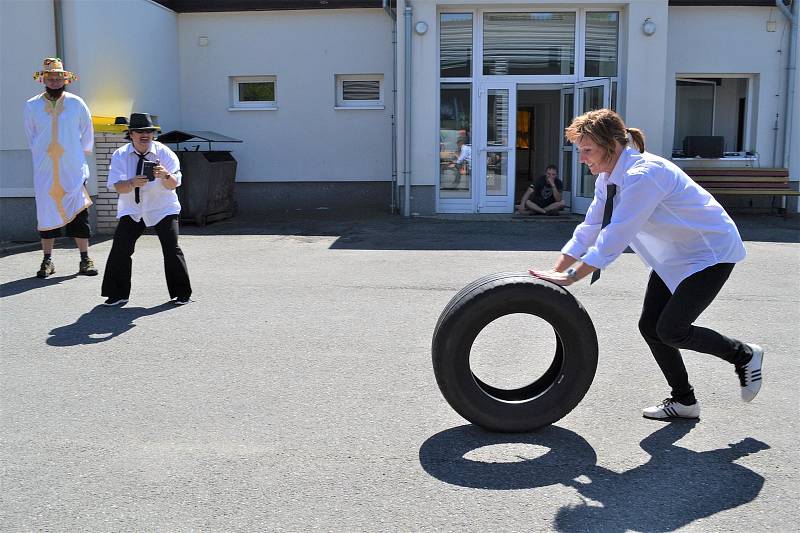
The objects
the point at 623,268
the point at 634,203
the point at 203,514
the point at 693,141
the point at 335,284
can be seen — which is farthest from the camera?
the point at 693,141

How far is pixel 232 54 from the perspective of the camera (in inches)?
660

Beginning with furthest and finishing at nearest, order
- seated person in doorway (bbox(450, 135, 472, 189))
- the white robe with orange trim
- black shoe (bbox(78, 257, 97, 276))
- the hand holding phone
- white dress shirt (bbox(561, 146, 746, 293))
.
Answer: seated person in doorway (bbox(450, 135, 472, 189)), black shoe (bbox(78, 257, 97, 276)), the white robe with orange trim, the hand holding phone, white dress shirt (bbox(561, 146, 746, 293))

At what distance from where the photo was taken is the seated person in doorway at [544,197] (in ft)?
48.8

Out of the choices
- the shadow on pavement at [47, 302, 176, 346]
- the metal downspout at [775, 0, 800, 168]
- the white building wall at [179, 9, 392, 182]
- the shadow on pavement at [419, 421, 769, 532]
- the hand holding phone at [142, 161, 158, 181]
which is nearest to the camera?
the shadow on pavement at [419, 421, 769, 532]

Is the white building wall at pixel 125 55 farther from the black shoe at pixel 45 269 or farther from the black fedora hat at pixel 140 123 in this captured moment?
the black fedora hat at pixel 140 123

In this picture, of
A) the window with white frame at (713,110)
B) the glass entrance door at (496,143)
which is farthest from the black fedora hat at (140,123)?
the window with white frame at (713,110)

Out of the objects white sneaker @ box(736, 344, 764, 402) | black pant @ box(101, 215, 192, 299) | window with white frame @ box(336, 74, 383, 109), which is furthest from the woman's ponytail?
window with white frame @ box(336, 74, 383, 109)

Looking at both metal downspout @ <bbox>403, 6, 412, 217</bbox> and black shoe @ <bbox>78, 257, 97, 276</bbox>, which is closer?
black shoe @ <bbox>78, 257, 97, 276</bbox>

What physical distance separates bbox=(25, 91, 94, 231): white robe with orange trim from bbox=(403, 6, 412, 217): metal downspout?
665 cm

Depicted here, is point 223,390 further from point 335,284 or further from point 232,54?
point 232,54

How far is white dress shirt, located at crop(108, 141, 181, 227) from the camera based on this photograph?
7836mm

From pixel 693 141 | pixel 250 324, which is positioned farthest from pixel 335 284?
pixel 693 141

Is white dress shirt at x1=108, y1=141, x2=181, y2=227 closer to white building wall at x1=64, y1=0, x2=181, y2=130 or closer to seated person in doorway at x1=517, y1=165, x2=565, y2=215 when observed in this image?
white building wall at x1=64, y1=0, x2=181, y2=130

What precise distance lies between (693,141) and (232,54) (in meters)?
9.14
